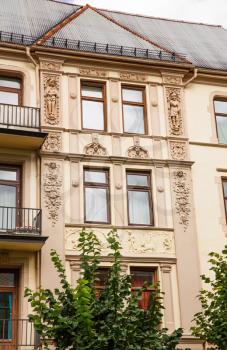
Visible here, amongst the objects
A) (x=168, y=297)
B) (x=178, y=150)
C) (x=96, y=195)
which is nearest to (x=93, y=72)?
(x=178, y=150)

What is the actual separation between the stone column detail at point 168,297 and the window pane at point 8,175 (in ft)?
17.4

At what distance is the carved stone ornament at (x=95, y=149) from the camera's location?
20.2 meters

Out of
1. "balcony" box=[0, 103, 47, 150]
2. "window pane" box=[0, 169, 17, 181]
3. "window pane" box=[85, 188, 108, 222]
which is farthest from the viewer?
"window pane" box=[85, 188, 108, 222]

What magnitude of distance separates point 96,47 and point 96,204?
19.4 feet

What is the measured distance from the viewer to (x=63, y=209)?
19.1m

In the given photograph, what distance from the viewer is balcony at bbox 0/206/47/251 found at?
17.7 m

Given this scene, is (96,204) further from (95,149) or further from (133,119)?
(133,119)

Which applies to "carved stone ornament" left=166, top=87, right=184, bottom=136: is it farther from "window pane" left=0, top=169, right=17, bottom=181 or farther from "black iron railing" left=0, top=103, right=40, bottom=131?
"window pane" left=0, top=169, right=17, bottom=181

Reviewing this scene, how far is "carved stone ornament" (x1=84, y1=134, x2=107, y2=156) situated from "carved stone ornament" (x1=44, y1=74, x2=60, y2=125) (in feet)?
4.20

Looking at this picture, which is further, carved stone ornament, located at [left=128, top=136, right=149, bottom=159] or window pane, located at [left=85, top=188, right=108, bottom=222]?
carved stone ornament, located at [left=128, top=136, right=149, bottom=159]

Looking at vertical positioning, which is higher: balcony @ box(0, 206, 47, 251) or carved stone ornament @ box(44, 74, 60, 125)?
carved stone ornament @ box(44, 74, 60, 125)

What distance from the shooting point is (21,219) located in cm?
1870

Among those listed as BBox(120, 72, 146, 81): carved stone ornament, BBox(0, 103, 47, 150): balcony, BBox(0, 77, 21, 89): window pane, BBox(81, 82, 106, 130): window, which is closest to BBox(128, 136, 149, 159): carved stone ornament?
BBox(81, 82, 106, 130): window

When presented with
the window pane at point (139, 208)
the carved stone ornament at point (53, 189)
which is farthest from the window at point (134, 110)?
the carved stone ornament at point (53, 189)
